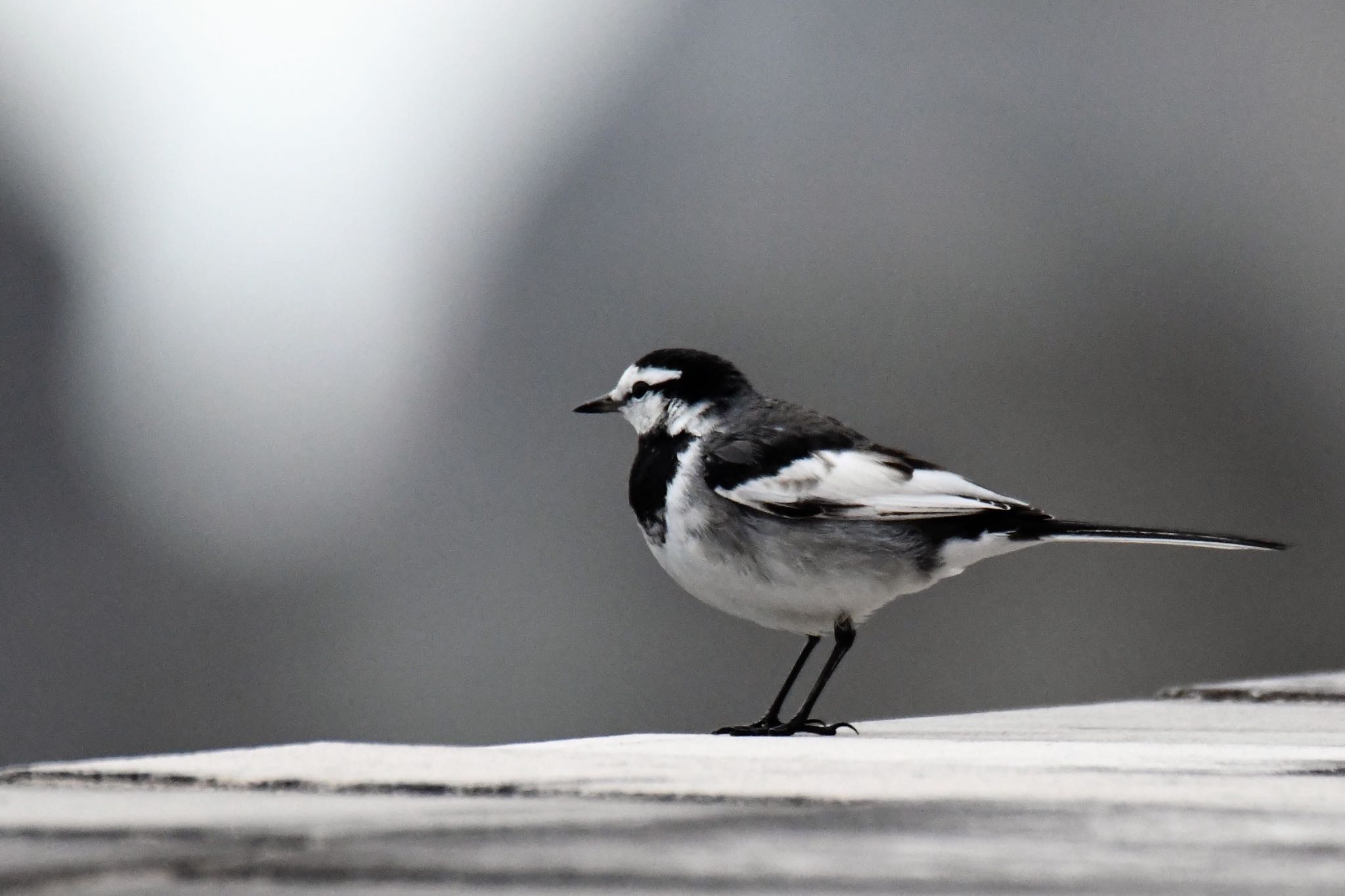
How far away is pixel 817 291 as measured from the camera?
62.8 feet

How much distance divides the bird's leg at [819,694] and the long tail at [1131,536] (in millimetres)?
558

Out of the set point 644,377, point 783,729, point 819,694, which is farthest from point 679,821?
point 644,377

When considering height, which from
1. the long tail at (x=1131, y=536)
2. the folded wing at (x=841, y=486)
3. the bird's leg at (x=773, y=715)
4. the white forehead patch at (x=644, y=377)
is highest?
the white forehead patch at (x=644, y=377)

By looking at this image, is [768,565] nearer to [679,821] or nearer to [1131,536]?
[1131,536]

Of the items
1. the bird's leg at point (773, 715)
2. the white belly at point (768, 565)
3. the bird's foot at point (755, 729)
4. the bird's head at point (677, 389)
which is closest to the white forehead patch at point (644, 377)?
the bird's head at point (677, 389)

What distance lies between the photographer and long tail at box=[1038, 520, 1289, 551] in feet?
16.8

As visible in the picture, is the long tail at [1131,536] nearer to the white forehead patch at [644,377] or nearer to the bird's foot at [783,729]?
the bird's foot at [783,729]

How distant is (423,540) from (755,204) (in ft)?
16.4

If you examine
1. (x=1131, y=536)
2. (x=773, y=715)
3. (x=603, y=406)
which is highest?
(x=603, y=406)

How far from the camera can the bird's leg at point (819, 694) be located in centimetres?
492

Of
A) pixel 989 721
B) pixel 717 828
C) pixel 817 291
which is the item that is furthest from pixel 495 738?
pixel 717 828

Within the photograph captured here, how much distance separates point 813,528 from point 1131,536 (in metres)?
0.78

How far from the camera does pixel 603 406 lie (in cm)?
604

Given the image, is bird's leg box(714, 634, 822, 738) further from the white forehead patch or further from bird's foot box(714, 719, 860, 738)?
the white forehead patch
